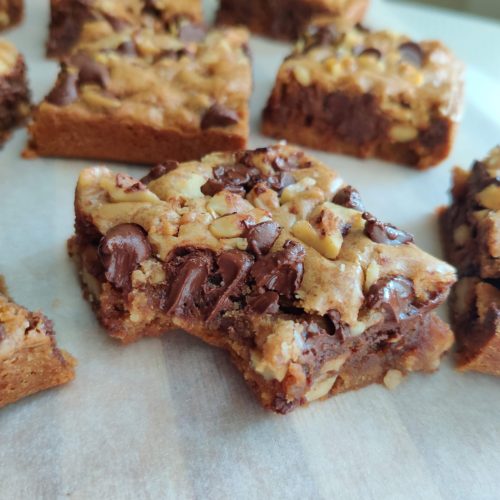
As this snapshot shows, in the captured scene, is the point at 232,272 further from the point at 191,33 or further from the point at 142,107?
the point at 191,33

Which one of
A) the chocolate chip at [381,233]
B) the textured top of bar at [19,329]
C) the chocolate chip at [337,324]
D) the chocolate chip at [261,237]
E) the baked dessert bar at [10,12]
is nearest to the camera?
the textured top of bar at [19,329]

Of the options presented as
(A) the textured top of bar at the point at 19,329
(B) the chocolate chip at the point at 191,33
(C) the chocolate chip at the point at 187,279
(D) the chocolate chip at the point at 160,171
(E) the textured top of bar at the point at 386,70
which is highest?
(E) the textured top of bar at the point at 386,70

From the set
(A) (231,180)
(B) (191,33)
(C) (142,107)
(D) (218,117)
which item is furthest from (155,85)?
(A) (231,180)

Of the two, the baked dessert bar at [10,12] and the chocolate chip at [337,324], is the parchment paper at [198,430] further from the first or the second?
the baked dessert bar at [10,12]

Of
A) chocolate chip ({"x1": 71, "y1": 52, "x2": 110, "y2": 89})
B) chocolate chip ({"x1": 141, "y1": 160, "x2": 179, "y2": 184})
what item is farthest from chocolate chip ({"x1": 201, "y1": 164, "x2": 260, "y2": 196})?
chocolate chip ({"x1": 71, "y1": 52, "x2": 110, "y2": 89})

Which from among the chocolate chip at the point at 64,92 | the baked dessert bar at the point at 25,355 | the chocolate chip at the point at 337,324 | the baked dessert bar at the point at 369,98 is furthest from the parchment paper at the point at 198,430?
the baked dessert bar at the point at 369,98

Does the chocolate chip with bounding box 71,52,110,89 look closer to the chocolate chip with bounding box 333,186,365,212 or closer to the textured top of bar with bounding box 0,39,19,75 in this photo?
the textured top of bar with bounding box 0,39,19,75

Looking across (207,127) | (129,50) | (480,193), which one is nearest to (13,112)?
(129,50)

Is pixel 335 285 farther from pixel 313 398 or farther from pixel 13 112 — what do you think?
pixel 13 112
